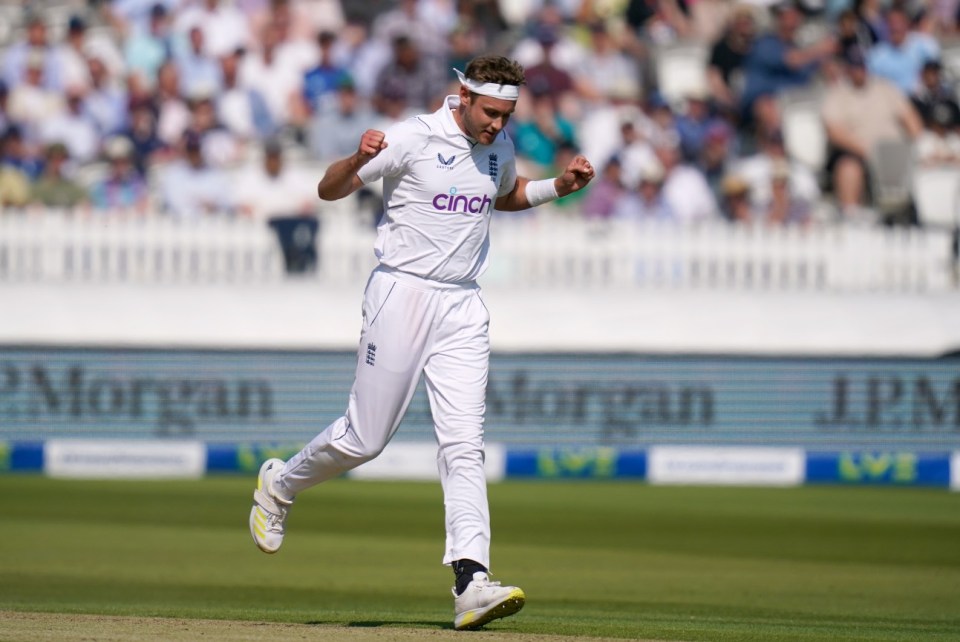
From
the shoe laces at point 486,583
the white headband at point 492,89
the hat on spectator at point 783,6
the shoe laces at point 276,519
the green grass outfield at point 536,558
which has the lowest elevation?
the green grass outfield at point 536,558

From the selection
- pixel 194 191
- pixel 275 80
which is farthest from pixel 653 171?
pixel 194 191

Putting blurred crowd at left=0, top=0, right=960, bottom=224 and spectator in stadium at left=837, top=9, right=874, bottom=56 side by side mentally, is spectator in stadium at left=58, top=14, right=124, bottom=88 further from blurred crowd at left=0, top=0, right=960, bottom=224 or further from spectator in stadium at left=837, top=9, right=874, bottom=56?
spectator in stadium at left=837, top=9, right=874, bottom=56

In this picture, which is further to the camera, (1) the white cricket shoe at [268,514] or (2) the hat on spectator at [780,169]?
(2) the hat on spectator at [780,169]

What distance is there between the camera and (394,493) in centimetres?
1286

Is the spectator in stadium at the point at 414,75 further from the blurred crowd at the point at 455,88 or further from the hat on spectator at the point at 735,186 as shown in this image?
the hat on spectator at the point at 735,186

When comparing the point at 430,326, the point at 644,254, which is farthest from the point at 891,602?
the point at 644,254

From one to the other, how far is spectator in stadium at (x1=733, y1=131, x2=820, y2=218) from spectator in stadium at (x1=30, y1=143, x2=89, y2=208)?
20.1 feet

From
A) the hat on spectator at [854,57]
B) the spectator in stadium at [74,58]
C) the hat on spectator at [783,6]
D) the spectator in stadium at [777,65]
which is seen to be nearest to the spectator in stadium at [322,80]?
the spectator in stadium at [74,58]

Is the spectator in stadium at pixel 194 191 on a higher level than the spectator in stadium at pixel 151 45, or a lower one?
lower

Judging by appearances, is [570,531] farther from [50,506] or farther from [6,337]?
[6,337]

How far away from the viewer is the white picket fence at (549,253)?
1505 centimetres

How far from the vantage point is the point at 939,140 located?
54.6ft

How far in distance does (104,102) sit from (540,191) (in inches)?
422

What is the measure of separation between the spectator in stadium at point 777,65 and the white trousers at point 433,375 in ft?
37.3
